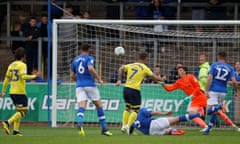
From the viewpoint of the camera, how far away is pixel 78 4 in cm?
2692

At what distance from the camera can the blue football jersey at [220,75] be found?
20562 millimetres

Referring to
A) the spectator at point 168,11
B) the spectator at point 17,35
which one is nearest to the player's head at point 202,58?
the spectator at point 168,11

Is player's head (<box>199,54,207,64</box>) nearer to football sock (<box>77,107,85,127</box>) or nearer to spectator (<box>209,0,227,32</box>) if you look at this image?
spectator (<box>209,0,227,32</box>)

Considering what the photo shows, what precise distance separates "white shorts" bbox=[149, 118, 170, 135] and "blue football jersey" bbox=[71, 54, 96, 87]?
1.76 metres

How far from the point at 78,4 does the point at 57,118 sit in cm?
463

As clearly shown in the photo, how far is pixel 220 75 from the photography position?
2078cm

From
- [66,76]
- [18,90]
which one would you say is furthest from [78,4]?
[18,90]

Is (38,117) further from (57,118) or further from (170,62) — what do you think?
(170,62)

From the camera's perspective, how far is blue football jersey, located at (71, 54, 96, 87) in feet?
62.4

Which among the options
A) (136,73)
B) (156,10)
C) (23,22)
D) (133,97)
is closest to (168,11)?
(156,10)

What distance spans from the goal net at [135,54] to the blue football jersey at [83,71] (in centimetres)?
430

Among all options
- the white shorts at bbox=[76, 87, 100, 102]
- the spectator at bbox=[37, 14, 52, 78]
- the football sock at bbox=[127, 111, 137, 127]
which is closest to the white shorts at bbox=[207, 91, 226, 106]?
the football sock at bbox=[127, 111, 137, 127]

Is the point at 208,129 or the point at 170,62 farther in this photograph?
the point at 170,62

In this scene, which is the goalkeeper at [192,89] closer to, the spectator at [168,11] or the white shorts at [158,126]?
the white shorts at [158,126]
